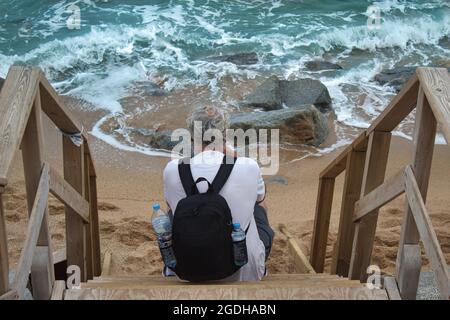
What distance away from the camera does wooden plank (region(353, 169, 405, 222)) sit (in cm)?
296

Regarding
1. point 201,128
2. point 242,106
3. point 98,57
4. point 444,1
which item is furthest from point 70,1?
point 201,128

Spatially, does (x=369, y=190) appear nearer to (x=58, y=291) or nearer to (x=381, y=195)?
(x=381, y=195)

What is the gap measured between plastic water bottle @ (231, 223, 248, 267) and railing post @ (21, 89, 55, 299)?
0.85 m

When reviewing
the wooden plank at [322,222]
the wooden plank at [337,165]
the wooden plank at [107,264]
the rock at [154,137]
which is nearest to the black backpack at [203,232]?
the wooden plank at [337,165]

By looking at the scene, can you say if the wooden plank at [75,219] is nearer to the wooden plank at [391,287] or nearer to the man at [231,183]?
the man at [231,183]

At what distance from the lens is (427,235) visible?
2.49m

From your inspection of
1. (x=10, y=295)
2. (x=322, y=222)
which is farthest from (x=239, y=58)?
(x=10, y=295)

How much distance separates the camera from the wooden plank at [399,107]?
2976mm

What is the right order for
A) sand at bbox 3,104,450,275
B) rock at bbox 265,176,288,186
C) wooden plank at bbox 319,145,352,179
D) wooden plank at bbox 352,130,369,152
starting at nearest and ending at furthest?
wooden plank at bbox 352,130,369,152
wooden plank at bbox 319,145,352,179
sand at bbox 3,104,450,275
rock at bbox 265,176,288,186

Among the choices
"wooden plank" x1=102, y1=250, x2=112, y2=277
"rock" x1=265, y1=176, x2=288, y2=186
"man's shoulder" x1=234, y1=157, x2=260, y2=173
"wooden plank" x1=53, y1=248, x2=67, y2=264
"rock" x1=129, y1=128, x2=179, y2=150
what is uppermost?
"man's shoulder" x1=234, y1=157, x2=260, y2=173

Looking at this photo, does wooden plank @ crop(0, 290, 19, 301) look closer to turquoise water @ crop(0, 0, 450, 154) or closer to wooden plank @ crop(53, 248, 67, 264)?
wooden plank @ crop(53, 248, 67, 264)

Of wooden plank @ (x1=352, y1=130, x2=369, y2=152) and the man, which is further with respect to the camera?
wooden plank @ (x1=352, y1=130, x2=369, y2=152)

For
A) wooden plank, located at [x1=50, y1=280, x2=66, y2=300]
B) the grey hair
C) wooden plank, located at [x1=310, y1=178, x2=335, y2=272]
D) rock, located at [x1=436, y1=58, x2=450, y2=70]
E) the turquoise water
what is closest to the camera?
wooden plank, located at [x1=50, y1=280, x2=66, y2=300]

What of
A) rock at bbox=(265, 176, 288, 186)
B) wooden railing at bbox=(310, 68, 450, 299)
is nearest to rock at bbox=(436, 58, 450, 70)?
rock at bbox=(265, 176, 288, 186)
